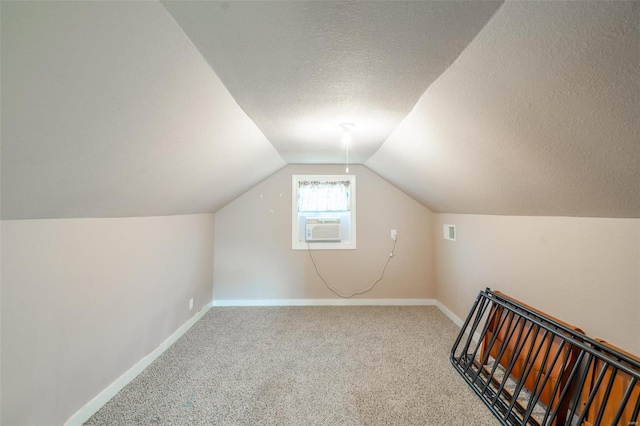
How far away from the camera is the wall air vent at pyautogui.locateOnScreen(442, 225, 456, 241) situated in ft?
10.9

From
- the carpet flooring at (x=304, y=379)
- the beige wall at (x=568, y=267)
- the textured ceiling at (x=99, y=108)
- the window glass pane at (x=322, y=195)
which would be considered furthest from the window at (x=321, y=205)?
the textured ceiling at (x=99, y=108)

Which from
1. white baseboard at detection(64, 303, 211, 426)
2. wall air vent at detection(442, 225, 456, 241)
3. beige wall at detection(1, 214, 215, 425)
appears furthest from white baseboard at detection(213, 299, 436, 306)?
beige wall at detection(1, 214, 215, 425)

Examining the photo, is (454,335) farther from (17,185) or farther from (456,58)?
(17,185)

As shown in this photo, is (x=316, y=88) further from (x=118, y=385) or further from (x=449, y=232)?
(x=449, y=232)

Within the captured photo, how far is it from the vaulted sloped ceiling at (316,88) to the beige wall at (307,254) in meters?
1.94

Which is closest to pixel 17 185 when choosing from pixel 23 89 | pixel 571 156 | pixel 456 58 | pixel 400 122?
pixel 23 89

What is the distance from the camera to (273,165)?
352 centimetres

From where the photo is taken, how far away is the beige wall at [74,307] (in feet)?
4.51

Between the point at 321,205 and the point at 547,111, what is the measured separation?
3.03m

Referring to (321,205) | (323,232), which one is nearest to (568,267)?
(323,232)

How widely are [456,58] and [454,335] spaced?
2812mm

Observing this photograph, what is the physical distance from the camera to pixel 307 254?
3.95 metres

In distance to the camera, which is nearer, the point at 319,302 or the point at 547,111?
the point at 547,111

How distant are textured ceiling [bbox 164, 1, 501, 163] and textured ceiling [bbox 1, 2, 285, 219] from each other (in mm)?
120
